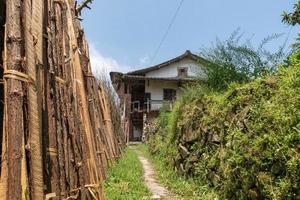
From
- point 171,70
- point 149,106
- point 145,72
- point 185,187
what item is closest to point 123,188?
point 185,187

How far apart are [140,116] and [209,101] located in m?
21.6

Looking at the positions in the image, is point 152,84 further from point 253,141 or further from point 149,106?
point 253,141

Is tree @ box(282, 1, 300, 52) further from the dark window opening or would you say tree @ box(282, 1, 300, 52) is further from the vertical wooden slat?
the dark window opening

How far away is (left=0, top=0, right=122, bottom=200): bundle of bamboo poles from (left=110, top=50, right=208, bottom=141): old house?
24925mm

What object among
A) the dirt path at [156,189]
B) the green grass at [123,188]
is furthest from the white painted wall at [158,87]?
the green grass at [123,188]

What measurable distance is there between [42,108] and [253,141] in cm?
289

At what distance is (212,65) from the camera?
964 cm

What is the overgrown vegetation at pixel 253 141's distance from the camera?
422 cm

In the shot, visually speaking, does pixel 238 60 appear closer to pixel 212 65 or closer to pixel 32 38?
pixel 212 65

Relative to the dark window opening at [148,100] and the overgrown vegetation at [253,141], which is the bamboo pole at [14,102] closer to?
the overgrown vegetation at [253,141]

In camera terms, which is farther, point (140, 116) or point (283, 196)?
point (140, 116)

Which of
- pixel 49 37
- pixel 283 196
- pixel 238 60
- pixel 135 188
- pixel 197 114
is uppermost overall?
pixel 238 60

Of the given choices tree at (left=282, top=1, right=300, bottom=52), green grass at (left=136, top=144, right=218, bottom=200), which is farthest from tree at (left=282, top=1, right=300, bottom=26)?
green grass at (left=136, top=144, right=218, bottom=200)

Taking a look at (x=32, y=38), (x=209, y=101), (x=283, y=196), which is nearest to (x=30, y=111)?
(x=32, y=38)
